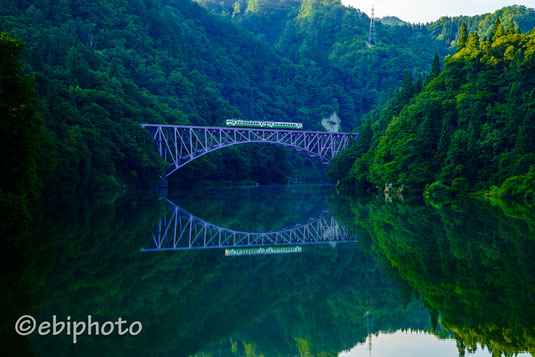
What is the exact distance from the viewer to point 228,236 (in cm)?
1998

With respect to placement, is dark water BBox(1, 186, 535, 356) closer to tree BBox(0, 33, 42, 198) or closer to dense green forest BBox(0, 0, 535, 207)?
tree BBox(0, 33, 42, 198)

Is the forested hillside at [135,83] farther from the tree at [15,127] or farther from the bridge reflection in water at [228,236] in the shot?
the tree at [15,127]

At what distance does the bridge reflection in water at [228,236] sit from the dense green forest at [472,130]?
24.2 meters

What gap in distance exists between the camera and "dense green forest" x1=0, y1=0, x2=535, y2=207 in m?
42.8

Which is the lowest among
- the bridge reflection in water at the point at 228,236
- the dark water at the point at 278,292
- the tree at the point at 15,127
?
the bridge reflection in water at the point at 228,236

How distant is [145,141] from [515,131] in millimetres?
42407

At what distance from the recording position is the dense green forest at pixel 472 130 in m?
44.0

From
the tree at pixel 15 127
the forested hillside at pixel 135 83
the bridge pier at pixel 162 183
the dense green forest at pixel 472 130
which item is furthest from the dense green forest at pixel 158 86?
the bridge pier at pixel 162 183

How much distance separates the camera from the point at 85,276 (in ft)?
37.4

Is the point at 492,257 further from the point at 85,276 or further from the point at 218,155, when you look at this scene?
the point at 218,155

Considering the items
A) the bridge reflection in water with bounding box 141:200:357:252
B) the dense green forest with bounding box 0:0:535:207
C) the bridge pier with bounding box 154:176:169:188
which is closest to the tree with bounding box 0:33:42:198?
the dense green forest with bounding box 0:0:535:207

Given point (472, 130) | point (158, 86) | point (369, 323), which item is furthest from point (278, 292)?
point (158, 86)

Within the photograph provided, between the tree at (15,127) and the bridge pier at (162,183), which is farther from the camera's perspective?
the bridge pier at (162,183)

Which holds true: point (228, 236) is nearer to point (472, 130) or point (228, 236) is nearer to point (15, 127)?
point (15, 127)
